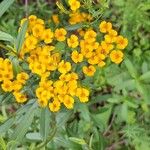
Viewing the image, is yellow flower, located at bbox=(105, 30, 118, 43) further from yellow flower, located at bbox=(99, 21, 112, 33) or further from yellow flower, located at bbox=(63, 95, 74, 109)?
yellow flower, located at bbox=(63, 95, 74, 109)

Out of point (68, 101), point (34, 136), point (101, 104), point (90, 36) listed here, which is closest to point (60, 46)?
point (90, 36)

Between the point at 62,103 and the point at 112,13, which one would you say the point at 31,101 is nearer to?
the point at 62,103

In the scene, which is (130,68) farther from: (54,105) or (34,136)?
(34,136)

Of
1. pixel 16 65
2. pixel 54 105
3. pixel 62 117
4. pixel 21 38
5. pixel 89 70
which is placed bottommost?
pixel 62 117

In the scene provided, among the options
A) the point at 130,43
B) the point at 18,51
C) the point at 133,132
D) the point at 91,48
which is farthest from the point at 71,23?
the point at 133,132

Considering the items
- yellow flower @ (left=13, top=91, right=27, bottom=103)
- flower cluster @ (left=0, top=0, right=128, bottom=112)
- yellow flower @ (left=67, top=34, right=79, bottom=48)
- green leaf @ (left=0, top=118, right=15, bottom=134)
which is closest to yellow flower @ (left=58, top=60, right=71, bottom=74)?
flower cluster @ (left=0, top=0, right=128, bottom=112)

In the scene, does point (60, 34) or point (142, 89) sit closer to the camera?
point (60, 34)

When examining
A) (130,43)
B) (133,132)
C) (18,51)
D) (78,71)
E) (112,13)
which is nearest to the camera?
(18,51)

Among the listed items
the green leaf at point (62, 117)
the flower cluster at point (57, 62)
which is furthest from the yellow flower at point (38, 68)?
the green leaf at point (62, 117)
